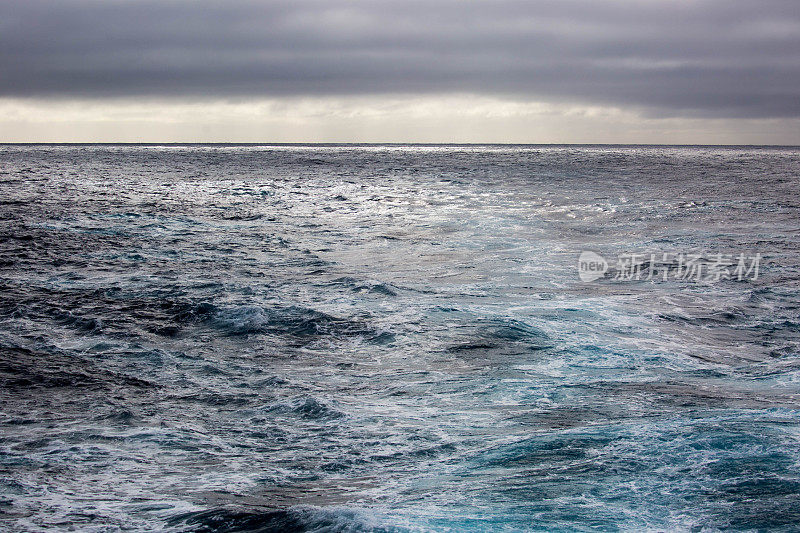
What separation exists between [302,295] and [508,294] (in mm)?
4375

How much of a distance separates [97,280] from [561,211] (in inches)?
873

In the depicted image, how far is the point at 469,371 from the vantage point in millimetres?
10633

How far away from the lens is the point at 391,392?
984 centimetres

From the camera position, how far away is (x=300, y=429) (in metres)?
8.50

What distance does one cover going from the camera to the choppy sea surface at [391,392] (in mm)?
6594

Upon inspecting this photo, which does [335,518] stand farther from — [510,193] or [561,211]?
[510,193]

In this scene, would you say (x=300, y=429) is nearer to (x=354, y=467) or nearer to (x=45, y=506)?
(x=354, y=467)

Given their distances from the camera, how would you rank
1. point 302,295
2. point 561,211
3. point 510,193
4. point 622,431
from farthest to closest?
point 510,193, point 561,211, point 302,295, point 622,431

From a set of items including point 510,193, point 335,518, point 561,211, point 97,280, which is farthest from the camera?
point 510,193

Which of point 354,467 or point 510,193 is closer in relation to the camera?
point 354,467

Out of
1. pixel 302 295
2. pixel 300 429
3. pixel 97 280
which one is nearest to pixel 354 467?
pixel 300 429

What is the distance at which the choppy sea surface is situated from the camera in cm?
659

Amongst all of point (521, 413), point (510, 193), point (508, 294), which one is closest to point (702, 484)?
point (521, 413)

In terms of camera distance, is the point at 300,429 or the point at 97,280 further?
the point at 97,280
